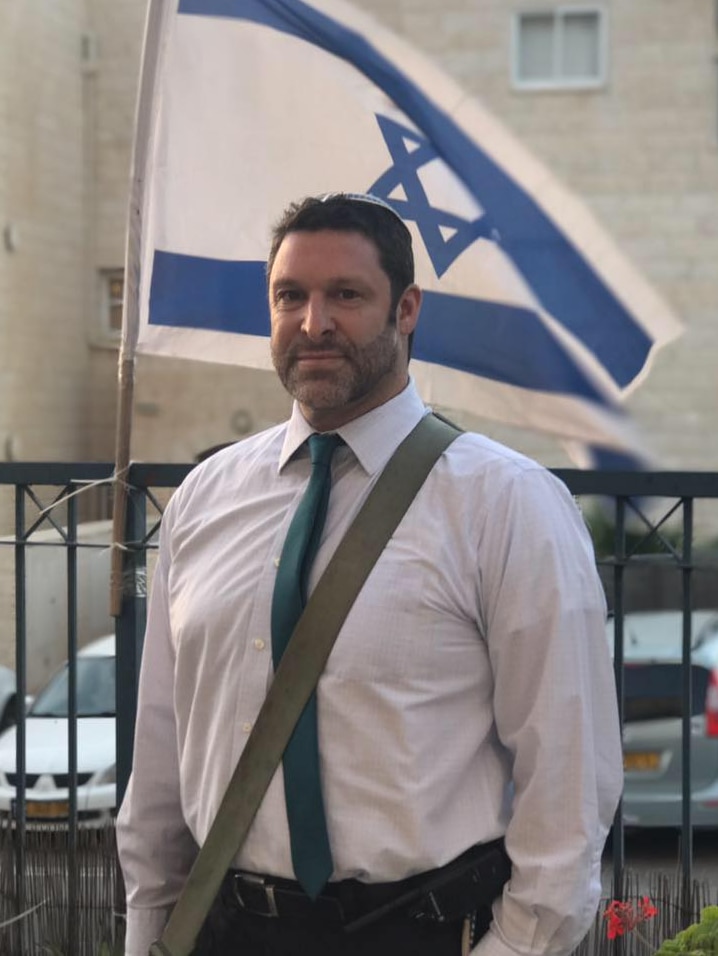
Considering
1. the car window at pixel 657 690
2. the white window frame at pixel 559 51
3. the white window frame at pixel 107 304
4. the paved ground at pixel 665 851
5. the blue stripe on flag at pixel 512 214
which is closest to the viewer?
the blue stripe on flag at pixel 512 214

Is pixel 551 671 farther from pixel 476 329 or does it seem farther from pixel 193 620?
pixel 476 329

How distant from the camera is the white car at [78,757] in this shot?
194 inches

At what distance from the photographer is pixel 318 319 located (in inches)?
93.0

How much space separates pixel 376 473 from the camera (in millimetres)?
2434

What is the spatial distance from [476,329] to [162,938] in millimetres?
1947

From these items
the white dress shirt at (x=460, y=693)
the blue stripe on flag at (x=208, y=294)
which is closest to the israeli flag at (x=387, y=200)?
the blue stripe on flag at (x=208, y=294)

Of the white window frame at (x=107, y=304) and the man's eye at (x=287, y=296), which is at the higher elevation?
the white window frame at (x=107, y=304)

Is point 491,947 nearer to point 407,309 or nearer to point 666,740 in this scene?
point 407,309

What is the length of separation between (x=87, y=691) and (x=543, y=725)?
19.4 ft

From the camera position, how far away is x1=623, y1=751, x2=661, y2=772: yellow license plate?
26.2ft

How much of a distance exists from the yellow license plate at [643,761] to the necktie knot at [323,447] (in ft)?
19.2

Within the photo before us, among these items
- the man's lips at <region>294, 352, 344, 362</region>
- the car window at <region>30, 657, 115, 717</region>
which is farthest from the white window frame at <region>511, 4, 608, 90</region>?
the man's lips at <region>294, 352, 344, 362</region>

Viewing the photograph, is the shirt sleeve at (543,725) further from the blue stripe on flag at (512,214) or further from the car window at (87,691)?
the car window at (87,691)

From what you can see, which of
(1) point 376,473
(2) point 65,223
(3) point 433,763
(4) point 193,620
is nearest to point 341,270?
(1) point 376,473
